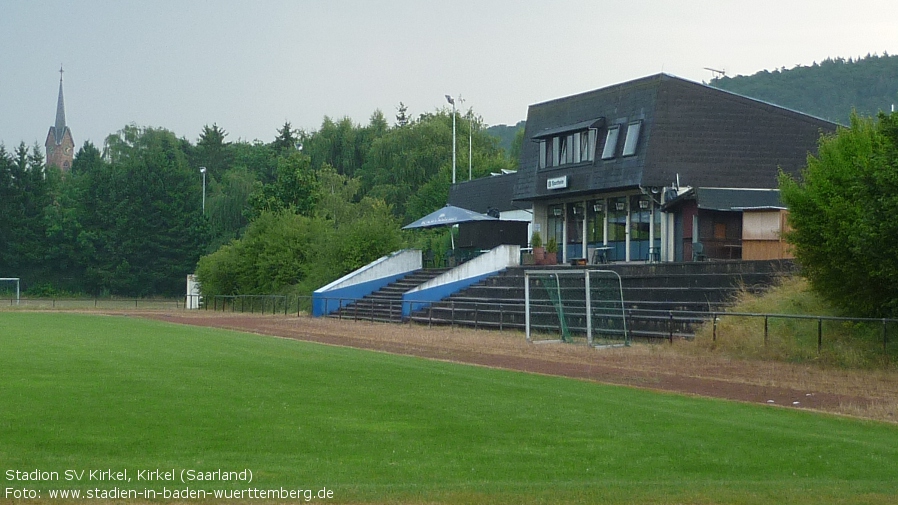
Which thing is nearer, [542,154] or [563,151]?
[563,151]

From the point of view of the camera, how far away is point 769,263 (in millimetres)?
28078

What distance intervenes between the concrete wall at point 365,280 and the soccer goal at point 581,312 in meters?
14.5

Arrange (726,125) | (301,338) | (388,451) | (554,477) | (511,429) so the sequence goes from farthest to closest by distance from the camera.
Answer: (726,125) < (301,338) < (511,429) < (388,451) < (554,477)

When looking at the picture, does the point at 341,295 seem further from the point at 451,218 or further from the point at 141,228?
the point at 141,228

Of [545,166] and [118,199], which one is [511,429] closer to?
[545,166]

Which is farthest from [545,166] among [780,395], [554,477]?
[554,477]

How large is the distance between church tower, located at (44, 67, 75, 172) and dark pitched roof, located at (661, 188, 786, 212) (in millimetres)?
161921

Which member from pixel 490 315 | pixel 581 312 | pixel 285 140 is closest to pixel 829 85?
pixel 285 140

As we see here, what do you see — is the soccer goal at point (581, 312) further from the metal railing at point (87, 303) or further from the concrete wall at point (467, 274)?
the metal railing at point (87, 303)

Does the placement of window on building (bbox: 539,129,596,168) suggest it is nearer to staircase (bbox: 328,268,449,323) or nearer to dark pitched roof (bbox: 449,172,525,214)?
dark pitched roof (bbox: 449,172,525,214)

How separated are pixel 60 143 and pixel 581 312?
171m

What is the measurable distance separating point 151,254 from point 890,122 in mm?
73752

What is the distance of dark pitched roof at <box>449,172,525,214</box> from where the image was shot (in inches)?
2073

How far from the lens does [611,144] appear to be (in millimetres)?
40125
